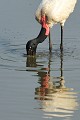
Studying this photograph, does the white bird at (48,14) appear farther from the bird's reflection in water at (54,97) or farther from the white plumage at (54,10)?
the bird's reflection in water at (54,97)

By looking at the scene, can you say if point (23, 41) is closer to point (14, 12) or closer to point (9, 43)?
point (9, 43)

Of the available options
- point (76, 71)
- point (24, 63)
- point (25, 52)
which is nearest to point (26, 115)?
point (76, 71)

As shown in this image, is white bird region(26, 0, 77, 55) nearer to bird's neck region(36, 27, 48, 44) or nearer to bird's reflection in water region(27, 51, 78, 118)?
bird's neck region(36, 27, 48, 44)

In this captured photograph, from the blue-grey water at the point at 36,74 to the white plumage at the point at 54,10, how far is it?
2.68ft

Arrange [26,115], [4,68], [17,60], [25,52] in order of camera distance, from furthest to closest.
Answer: [25,52], [17,60], [4,68], [26,115]

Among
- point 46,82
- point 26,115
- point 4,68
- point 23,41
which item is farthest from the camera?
point 23,41

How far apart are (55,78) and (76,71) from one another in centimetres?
61

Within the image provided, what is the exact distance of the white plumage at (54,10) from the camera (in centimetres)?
1435

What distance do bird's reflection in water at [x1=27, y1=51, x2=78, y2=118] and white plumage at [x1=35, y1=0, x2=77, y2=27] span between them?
7.97 ft

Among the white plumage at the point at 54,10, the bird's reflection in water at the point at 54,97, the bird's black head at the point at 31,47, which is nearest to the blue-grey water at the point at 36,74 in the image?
the bird's reflection in water at the point at 54,97

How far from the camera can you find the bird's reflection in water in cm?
931

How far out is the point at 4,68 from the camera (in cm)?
1246

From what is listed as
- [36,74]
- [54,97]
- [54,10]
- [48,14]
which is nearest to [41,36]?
[48,14]

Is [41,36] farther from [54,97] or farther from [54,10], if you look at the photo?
[54,97]
